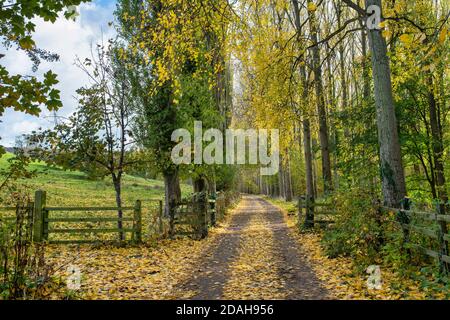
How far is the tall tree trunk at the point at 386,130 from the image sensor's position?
879cm

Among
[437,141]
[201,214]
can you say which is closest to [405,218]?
[437,141]

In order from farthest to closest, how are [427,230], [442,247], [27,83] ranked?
1. [427,230]
2. [442,247]
3. [27,83]

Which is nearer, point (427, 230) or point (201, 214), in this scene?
point (427, 230)

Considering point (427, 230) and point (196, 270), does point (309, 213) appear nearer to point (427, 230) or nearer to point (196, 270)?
point (196, 270)

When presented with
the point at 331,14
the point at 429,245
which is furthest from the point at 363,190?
the point at 331,14

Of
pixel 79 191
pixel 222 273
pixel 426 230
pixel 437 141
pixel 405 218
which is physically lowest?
pixel 222 273

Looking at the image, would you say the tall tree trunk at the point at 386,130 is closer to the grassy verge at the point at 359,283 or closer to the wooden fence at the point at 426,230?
the wooden fence at the point at 426,230

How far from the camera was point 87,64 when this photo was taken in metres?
12.4

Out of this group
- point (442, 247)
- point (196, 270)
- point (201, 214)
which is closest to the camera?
point (442, 247)

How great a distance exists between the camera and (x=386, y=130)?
8.90 m

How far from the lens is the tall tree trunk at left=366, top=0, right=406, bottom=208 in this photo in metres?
8.79

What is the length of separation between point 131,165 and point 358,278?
8.49 metres

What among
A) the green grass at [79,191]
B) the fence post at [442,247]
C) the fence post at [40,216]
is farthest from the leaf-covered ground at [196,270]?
the green grass at [79,191]
